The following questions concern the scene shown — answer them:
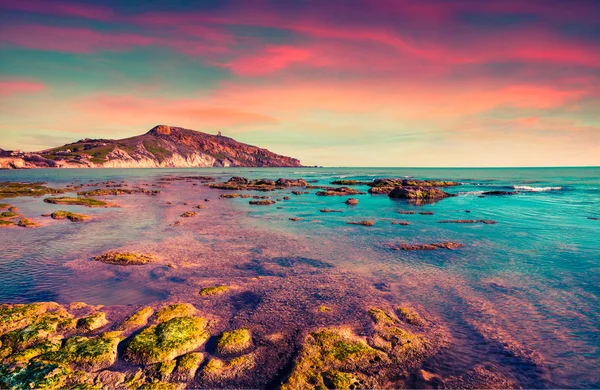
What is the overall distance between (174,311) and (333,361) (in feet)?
24.4

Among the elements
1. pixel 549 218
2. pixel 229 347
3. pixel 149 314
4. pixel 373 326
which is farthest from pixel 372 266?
pixel 549 218

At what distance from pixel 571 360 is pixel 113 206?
5296cm

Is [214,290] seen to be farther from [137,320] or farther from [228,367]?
[228,367]

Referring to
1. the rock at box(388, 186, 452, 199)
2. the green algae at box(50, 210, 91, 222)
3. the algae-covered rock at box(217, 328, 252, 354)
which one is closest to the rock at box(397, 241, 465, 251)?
the algae-covered rock at box(217, 328, 252, 354)

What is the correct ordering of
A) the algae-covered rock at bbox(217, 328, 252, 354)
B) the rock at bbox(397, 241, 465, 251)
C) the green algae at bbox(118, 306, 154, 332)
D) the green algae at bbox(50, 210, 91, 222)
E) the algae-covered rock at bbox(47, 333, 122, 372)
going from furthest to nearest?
the green algae at bbox(50, 210, 91, 222)
the rock at bbox(397, 241, 465, 251)
the green algae at bbox(118, 306, 154, 332)
the algae-covered rock at bbox(217, 328, 252, 354)
the algae-covered rock at bbox(47, 333, 122, 372)

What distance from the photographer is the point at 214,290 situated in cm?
1555

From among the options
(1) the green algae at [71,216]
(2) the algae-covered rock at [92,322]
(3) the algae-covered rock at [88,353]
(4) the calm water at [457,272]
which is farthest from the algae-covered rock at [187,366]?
(1) the green algae at [71,216]

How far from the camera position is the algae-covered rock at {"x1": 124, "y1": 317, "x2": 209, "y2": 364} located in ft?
33.4

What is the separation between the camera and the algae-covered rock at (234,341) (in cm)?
1066

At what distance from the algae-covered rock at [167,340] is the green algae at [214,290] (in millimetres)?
2745

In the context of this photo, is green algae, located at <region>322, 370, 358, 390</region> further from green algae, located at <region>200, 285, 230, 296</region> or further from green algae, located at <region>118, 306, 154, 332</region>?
green algae, located at <region>118, 306, 154, 332</region>

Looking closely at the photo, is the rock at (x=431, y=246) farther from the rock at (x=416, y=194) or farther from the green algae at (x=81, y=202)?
the green algae at (x=81, y=202)

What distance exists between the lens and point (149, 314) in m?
13.0

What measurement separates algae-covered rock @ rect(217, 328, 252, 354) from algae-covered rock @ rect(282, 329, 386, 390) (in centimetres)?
214
